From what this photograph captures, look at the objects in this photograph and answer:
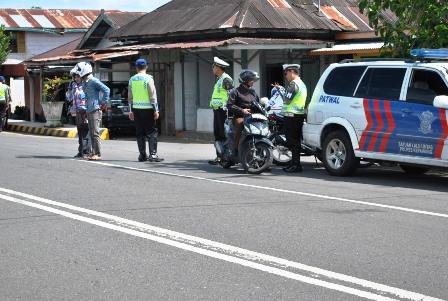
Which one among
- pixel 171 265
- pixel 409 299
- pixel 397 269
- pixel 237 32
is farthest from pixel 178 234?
pixel 237 32

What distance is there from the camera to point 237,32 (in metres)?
24.5

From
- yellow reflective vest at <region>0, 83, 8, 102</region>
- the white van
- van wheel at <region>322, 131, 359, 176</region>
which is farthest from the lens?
yellow reflective vest at <region>0, 83, 8, 102</region>

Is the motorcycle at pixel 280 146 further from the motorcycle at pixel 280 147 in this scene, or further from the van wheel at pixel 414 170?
the van wheel at pixel 414 170

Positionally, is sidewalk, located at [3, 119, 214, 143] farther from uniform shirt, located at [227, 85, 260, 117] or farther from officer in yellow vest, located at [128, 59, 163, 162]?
uniform shirt, located at [227, 85, 260, 117]

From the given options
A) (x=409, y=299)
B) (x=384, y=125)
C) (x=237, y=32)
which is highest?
(x=237, y=32)

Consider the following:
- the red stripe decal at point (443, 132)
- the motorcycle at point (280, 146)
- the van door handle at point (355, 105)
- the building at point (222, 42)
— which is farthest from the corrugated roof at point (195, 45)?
the red stripe decal at point (443, 132)

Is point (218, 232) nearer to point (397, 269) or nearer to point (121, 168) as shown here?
point (397, 269)

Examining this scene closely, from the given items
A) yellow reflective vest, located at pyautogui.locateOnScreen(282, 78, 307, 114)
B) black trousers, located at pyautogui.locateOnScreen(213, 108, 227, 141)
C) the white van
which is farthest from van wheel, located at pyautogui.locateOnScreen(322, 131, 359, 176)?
black trousers, located at pyautogui.locateOnScreen(213, 108, 227, 141)

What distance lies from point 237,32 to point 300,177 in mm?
10801

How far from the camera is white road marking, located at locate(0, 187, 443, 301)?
265 inches

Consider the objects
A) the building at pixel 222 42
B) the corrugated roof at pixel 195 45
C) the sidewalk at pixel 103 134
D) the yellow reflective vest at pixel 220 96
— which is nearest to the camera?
the yellow reflective vest at pixel 220 96

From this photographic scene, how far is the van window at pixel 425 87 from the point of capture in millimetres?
13094

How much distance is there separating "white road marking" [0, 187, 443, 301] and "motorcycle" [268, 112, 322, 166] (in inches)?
222

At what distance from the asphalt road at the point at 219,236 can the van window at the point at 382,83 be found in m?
1.32
